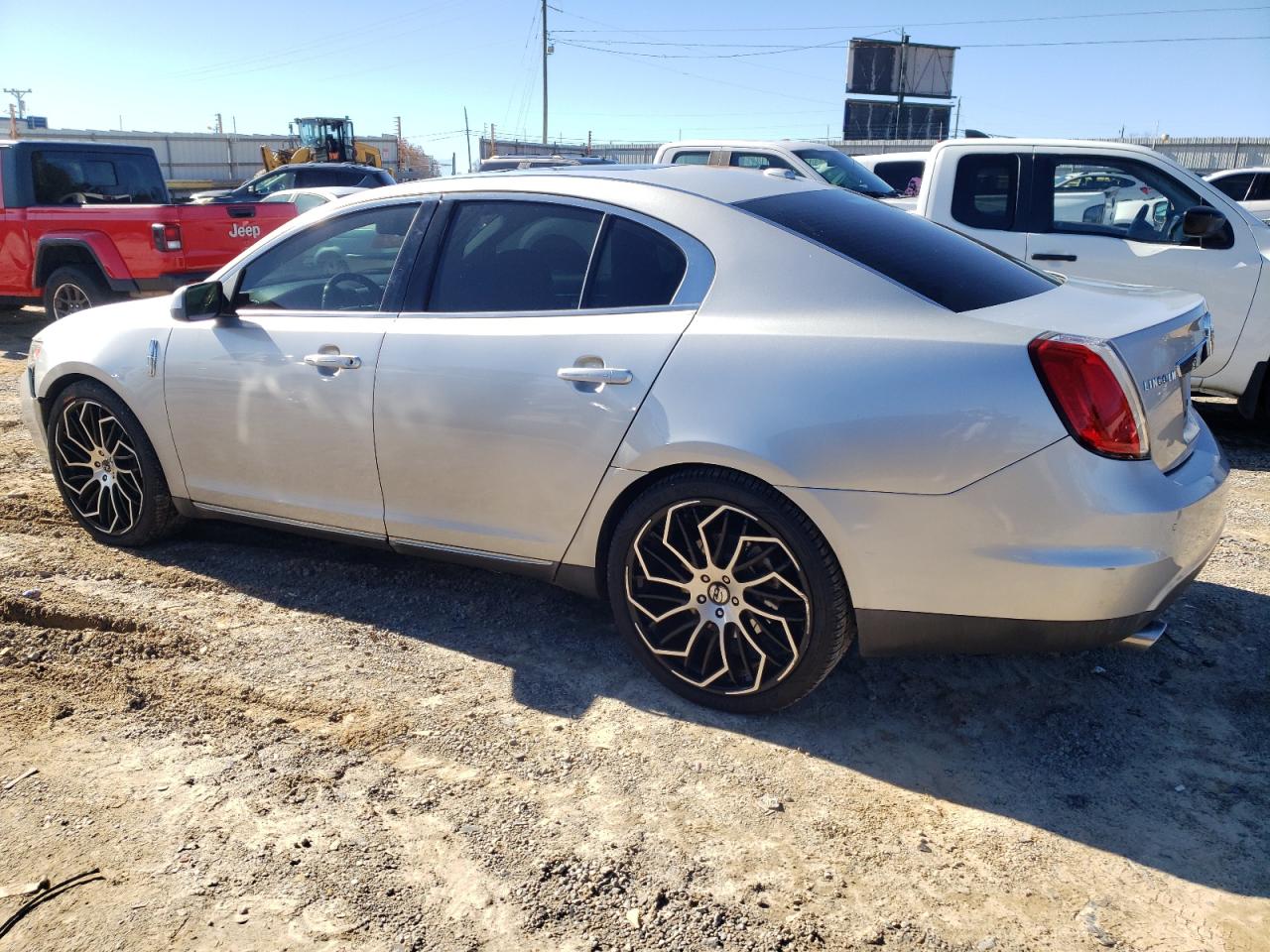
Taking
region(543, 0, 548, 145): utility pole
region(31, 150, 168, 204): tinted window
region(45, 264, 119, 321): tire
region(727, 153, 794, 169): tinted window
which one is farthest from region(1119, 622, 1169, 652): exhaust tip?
region(543, 0, 548, 145): utility pole

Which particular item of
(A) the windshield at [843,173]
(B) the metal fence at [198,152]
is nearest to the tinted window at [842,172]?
(A) the windshield at [843,173]

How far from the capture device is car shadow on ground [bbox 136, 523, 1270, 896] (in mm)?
2885

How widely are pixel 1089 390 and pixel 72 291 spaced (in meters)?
10.3

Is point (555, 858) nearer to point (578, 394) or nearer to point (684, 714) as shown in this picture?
point (684, 714)

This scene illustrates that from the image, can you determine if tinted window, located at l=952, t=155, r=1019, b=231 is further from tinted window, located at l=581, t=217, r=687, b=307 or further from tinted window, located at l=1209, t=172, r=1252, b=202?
tinted window, located at l=1209, t=172, r=1252, b=202

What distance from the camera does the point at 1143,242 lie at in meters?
6.88

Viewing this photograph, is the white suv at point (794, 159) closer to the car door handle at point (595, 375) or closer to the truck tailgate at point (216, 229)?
the truck tailgate at point (216, 229)

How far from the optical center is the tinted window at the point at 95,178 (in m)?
10.4

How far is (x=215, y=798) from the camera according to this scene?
2.95m

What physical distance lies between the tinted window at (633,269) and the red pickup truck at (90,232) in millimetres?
7775

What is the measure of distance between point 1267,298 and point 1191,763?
4.60 meters

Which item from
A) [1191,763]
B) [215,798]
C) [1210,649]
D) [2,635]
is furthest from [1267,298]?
[2,635]

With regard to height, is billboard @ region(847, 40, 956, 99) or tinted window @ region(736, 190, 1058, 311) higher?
billboard @ region(847, 40, 956, 99)

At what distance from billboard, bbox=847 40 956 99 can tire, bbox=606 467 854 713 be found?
56210 millimetres
